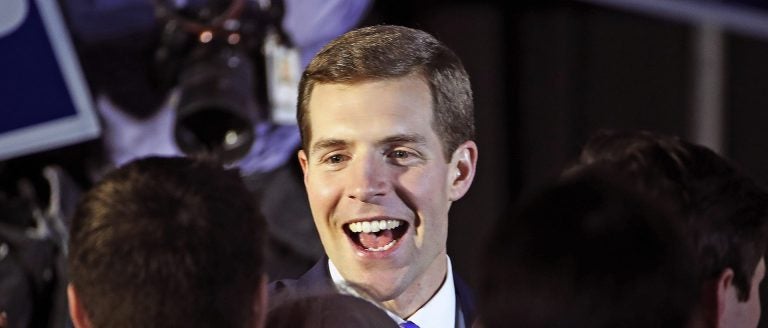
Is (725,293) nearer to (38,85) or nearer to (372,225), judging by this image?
(372,225)

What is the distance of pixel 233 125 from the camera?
12.4 ft

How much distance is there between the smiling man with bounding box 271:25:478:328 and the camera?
2.12 metres

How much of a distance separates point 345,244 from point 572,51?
245 cm

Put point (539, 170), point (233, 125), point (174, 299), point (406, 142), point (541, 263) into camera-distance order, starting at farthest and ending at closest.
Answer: point (539, 170)
point (233, 125)
point (406, 142)
point (174, 299)
point (541, 263)

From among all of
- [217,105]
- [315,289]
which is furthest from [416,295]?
[217,105]

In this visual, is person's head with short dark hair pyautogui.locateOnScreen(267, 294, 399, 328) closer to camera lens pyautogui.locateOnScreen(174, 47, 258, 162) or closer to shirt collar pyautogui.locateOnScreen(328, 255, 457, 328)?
shirt collar pyautogui.locateOnScreen(328, 255, 457, 328)

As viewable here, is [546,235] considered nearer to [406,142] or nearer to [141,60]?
[406,142]

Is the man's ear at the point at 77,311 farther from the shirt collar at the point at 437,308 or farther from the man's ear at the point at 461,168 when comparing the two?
the man's ear at the point at 461,168

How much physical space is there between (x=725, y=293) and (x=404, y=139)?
22.2 inches

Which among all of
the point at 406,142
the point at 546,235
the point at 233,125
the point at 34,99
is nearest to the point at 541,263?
the point at 546,235

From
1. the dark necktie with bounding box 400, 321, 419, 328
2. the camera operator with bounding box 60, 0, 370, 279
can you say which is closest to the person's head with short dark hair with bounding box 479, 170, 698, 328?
the dark necktie with bounding box 400, 321, 419, 328

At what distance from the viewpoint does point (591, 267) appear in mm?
1393

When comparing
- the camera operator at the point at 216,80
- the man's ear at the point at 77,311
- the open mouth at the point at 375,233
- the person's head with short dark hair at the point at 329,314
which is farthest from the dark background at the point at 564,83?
the man's ear at the point at 77,311

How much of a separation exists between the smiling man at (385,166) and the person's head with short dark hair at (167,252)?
515 millimetres
